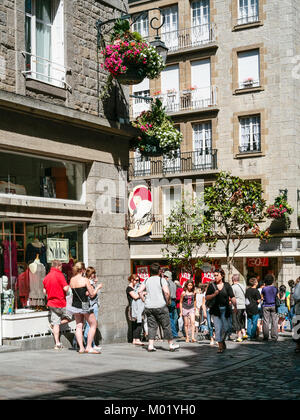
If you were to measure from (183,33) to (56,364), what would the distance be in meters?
26.6

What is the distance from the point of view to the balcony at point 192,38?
110 ft

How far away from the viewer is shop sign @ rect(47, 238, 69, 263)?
13.4m

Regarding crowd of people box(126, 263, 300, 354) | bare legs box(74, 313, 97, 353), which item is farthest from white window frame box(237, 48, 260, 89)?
bare legs box(74, 313, 97, 353)

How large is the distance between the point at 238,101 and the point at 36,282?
21455 millimetres

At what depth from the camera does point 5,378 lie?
8.67 meters

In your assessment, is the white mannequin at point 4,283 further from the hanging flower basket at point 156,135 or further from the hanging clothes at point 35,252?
the hanging flower basket at point 156,135

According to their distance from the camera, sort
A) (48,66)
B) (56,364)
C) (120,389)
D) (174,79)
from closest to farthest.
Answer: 1. (120,389)
2. (56,364)
3. (48,66)
4. (174,79)

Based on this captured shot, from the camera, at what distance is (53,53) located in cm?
1361

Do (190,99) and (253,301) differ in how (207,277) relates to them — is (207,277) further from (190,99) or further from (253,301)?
(253,301)

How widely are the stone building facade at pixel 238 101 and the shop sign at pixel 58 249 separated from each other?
18122 millimetres

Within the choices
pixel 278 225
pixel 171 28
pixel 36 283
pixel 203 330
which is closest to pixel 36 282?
pixel 36 283

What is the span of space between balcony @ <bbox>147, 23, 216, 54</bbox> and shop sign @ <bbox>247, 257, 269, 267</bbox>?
10734 millimetres
